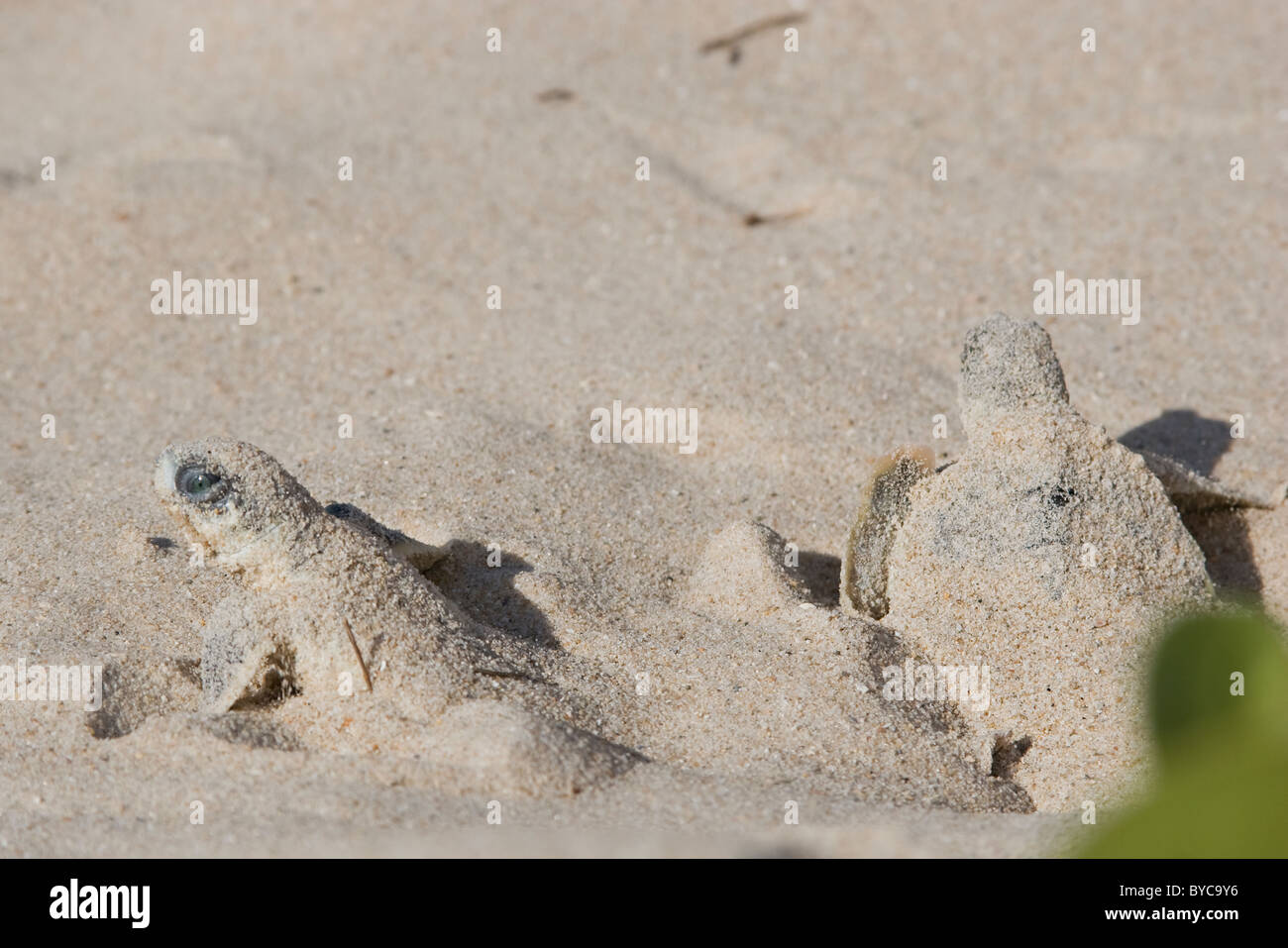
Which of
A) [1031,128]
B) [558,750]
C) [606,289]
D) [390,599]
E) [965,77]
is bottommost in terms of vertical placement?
[558,750]

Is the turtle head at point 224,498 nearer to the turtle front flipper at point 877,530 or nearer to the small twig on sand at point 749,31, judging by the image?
the turtle front flipper at point 877,530

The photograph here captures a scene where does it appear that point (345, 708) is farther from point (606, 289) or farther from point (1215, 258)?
point (1215, 258)

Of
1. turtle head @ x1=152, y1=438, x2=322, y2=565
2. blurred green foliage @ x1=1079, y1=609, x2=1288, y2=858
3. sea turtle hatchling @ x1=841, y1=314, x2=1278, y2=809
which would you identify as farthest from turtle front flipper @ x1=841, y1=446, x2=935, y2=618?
blurred green foliage @ x1=1079, y1=609, x2=1288, y2=858

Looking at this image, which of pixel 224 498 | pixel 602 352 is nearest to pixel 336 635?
pixel 224 498

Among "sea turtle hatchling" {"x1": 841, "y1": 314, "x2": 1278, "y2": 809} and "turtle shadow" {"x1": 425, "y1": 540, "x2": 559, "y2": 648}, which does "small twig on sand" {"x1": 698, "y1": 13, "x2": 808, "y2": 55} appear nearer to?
"sea turtle hatchling" {"x1": 841, "y1": 314, "x2": 1278, "y2": 809}

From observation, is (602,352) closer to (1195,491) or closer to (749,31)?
(1195,491)

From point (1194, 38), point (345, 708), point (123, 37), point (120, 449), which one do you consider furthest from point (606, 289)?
point (123, 37)

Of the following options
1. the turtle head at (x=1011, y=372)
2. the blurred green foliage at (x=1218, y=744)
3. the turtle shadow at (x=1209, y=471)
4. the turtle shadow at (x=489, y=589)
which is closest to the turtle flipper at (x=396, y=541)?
the turtle shadow at (x=489, y=589)
